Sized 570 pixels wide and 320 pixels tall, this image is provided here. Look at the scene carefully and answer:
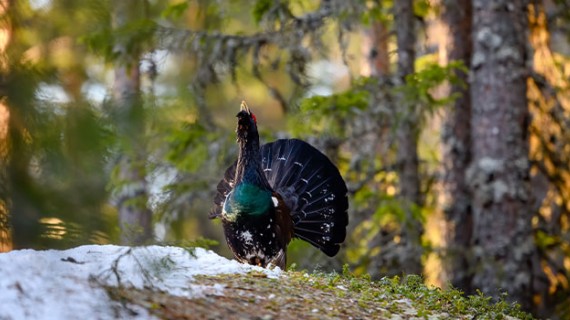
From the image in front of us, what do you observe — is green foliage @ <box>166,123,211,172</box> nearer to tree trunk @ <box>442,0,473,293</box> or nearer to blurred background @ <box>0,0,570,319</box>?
blurred background @ <box>0,0,570,319</box>

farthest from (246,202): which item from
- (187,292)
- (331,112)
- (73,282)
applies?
(331,112)

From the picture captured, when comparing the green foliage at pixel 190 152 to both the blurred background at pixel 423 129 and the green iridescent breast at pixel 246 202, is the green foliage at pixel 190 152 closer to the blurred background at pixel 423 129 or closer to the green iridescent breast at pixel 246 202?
the blurred background at pixel 423 129

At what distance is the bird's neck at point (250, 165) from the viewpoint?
6.58 metres

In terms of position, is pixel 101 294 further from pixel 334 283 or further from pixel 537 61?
pixel 537 61

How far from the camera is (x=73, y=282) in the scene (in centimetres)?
412

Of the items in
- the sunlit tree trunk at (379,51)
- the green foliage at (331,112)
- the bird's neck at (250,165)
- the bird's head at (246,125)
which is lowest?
the bird's neck at (250,165)

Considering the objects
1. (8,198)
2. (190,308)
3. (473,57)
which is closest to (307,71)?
(473,57)

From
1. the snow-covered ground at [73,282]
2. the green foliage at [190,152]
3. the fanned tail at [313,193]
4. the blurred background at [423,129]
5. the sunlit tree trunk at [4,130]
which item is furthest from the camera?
the green foliage at [190,152]

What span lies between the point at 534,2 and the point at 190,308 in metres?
7.53

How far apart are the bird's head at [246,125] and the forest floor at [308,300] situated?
58.5 inches

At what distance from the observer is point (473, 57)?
9.25 m

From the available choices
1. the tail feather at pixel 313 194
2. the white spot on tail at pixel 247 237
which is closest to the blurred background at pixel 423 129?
the white spot on tail at pixel 247 237

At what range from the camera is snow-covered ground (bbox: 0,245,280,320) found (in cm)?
382

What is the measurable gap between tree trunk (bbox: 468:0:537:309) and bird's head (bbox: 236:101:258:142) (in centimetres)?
350
